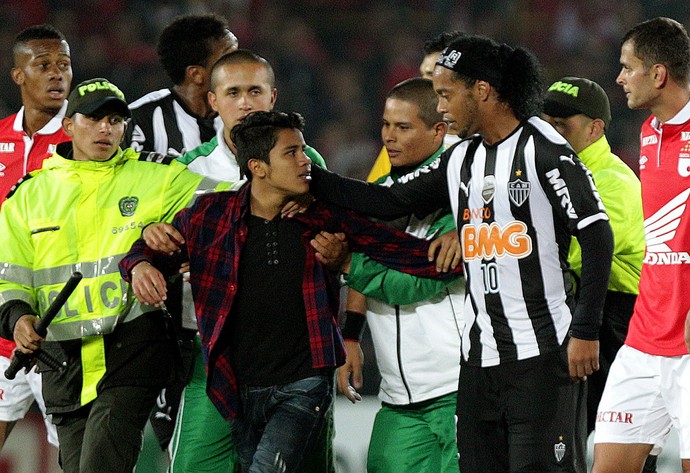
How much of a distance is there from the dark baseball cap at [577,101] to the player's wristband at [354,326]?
136 centimetres

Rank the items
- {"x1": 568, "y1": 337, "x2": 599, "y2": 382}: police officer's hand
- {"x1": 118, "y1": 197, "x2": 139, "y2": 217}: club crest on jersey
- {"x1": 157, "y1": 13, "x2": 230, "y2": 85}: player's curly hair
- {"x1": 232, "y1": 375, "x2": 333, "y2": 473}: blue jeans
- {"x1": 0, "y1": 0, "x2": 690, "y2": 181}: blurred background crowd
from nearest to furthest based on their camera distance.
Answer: {"x1": 568, "y1": 337, "x2": 599, "y2": 382}: police officer's hand, {"x1": 232, "y1": 375, "x2": 333, "y2": 473}: blue jeans, {"x1": 118, "y1": 197, "x2": 139, "y2": 217}: club crest on jersey, {"x1": 157, "y1": 13, "x2": 230, "y2": 85}: player's curly hair, {"x1": 0, "y1": 0, "x2": 690, "y2": 181}: blurred background crowd

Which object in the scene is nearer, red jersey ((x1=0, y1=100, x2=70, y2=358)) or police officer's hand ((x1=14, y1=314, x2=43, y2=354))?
police officer's hand ((x1=14, y1=314, x2=43, y2=354))

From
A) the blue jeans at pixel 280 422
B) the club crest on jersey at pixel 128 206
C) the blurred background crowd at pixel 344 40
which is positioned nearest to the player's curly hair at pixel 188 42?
the club crest on jersey at pixel 128 206

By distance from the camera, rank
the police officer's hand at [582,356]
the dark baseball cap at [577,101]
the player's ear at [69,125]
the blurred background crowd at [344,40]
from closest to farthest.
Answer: the police officer's hand at [582,356], the player's ear at [69,125], the dark baseball cap at [577,101], the blurred background crowd at [344,40]

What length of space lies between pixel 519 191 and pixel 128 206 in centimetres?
169

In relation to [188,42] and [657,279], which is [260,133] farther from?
[188,42]

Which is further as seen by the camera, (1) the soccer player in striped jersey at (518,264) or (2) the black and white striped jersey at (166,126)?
(2) the black and white striped jersey at (166,126)

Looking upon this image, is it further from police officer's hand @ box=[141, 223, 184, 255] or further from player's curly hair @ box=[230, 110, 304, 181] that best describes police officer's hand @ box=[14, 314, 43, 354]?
player's curly hair @ box=[230, 110, 304, 181]

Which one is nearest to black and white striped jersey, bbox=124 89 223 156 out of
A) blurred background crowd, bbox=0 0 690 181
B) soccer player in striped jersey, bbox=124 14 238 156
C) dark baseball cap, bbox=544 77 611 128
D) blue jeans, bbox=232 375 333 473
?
soccer player in striped jersey, bbox=124 14 238 156

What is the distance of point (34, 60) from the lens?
250 inches

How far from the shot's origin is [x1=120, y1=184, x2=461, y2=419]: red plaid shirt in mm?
4637

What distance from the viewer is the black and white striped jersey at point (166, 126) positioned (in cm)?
616

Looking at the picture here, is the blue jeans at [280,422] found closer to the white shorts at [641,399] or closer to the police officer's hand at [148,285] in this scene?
the police officer's hand at [148,285]

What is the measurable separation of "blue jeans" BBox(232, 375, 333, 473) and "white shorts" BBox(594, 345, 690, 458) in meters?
1.14
